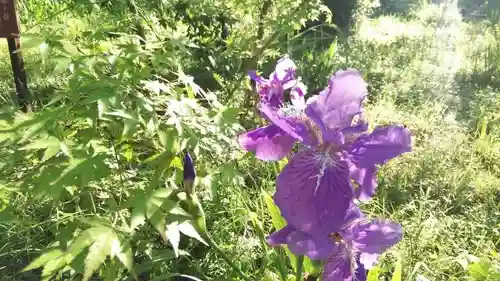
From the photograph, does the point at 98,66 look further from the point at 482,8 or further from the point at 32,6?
the point at 482,8

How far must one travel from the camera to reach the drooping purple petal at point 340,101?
36.6 inches

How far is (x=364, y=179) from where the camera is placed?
95 centimetres

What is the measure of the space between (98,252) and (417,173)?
175cm

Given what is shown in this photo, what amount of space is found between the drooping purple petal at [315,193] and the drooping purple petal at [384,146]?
0.12ft

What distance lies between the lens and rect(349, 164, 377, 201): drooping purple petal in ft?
3.11

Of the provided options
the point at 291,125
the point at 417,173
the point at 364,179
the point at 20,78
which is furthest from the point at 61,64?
the point at 417,173

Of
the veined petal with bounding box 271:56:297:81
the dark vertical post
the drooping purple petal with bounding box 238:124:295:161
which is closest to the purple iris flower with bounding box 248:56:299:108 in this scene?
the veined petal with bounding box 271:56:297:81

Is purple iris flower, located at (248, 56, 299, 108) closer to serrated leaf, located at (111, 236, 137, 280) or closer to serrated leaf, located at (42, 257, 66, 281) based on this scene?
serrated leaf, located at (111, 236, 137, 280)

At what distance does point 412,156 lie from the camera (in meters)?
2.60

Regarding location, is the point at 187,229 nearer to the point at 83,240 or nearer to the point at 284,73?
the point at 83,240

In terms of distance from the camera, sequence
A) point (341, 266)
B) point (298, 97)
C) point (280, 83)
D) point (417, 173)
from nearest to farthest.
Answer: point (341, 266)
point (298, 97)
point (280, 83)
point (417, 173)

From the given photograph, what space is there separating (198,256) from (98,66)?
742 mm

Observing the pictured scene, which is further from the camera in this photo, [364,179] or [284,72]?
[284,72]

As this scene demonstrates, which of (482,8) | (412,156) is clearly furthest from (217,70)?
(482,8)
